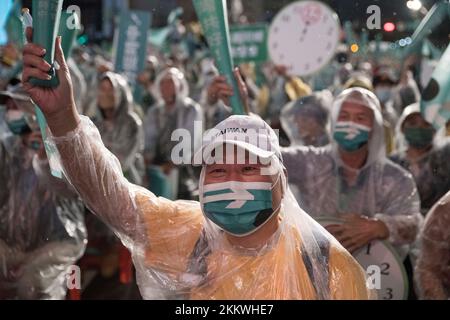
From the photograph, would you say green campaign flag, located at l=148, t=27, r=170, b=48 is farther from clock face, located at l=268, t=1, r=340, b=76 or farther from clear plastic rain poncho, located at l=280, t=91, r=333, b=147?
clear plastic rain poncho, located at l=280, t=91, r=333, b=147

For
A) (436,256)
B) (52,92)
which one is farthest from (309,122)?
(52,92)

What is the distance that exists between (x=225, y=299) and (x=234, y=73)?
2.75 feet

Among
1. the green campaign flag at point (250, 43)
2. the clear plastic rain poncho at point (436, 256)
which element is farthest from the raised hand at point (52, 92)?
the green campaign flag at point (250, 43)

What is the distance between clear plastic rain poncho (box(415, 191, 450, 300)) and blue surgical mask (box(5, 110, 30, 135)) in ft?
6.62

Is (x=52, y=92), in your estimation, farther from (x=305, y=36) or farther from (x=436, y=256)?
(x=305, y=36)

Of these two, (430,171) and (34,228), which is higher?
(430,171)

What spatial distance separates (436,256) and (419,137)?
46.5 inches

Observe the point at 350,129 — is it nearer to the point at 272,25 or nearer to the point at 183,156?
the point at 183,156

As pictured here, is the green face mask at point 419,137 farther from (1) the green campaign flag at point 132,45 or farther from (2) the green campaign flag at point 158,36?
(2) the green campaign flag at point 158,36

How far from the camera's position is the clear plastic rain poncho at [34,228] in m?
3.07

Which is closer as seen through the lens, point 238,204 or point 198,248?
point 238,204

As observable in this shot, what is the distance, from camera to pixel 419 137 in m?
3.53

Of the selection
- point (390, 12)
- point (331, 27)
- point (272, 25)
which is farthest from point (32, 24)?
point (272, 25)

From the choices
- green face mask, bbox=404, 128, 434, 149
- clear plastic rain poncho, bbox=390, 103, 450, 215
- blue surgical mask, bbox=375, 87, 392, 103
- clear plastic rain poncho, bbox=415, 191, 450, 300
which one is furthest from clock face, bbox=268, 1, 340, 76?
blue surgical mask, bbox=375, 87, 392, 103
